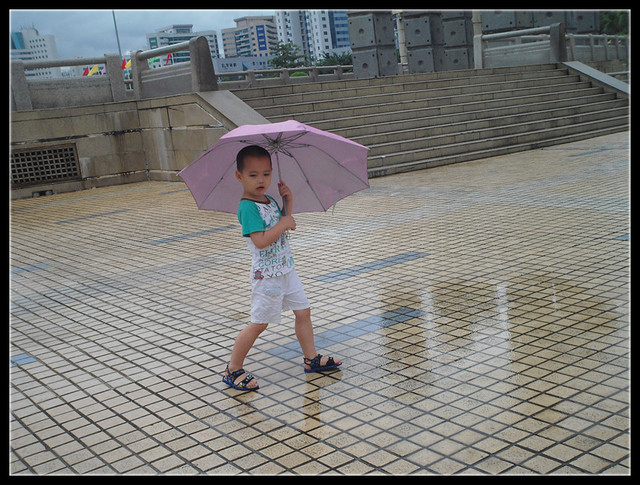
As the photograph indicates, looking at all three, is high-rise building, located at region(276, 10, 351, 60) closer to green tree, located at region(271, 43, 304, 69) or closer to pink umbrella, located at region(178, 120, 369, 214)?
green tree, located at region(271, 43, 304, 69)

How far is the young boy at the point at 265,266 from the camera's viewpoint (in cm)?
407

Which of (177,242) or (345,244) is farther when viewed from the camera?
(177,242)

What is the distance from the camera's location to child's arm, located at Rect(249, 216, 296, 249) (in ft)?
13.3

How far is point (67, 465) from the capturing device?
3484 millimetres

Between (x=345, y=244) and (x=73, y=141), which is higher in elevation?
(x=73, y=141)

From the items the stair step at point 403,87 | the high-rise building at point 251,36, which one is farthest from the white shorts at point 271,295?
the high-rise building at point 251,36

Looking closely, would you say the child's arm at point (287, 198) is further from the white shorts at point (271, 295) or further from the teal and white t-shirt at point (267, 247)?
the white shorts at point (271, 295)

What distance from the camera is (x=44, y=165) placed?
52.7 feet

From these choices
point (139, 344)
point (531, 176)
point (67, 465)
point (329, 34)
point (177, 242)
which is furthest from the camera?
point (329, 34)

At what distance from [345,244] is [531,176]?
5251 mm

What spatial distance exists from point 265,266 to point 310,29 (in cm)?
10776

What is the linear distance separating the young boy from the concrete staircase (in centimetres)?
1006
